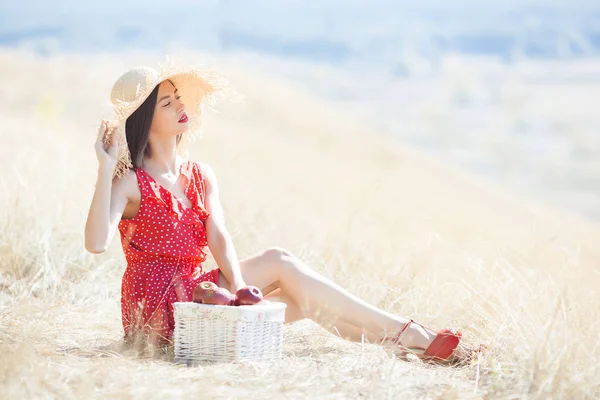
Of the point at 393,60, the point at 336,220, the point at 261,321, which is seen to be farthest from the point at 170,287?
the point at 393,60

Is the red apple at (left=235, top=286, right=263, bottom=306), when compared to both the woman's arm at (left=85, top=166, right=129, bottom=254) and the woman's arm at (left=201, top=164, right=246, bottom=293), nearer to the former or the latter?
the woman's arm at (left=201, top=164, right=246, bottom=293)

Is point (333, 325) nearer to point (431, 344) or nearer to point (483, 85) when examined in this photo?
point (431, 344)

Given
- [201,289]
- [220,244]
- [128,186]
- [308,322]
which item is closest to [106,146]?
[128,186]

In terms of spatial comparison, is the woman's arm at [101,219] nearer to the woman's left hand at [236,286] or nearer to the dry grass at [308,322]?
the dry grass at [308,322]

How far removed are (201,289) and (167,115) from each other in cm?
88

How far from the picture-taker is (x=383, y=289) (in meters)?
5.03

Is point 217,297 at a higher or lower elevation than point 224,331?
higher

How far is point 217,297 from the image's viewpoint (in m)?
3.67

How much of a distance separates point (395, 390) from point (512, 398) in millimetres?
425

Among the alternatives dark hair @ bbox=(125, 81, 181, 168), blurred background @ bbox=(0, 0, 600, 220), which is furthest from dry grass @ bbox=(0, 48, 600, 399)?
blurred background @ bbox=(0, 0, 600, 220)

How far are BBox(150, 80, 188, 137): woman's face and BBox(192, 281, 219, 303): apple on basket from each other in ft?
2.59

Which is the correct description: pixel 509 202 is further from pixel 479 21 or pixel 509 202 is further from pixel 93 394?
pixel 479 21

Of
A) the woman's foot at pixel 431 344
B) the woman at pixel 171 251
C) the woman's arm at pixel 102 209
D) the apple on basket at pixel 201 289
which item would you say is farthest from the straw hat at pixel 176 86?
the woman's foot at pixel 431 344

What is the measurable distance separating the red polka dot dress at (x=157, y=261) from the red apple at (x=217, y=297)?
11.3 inches
